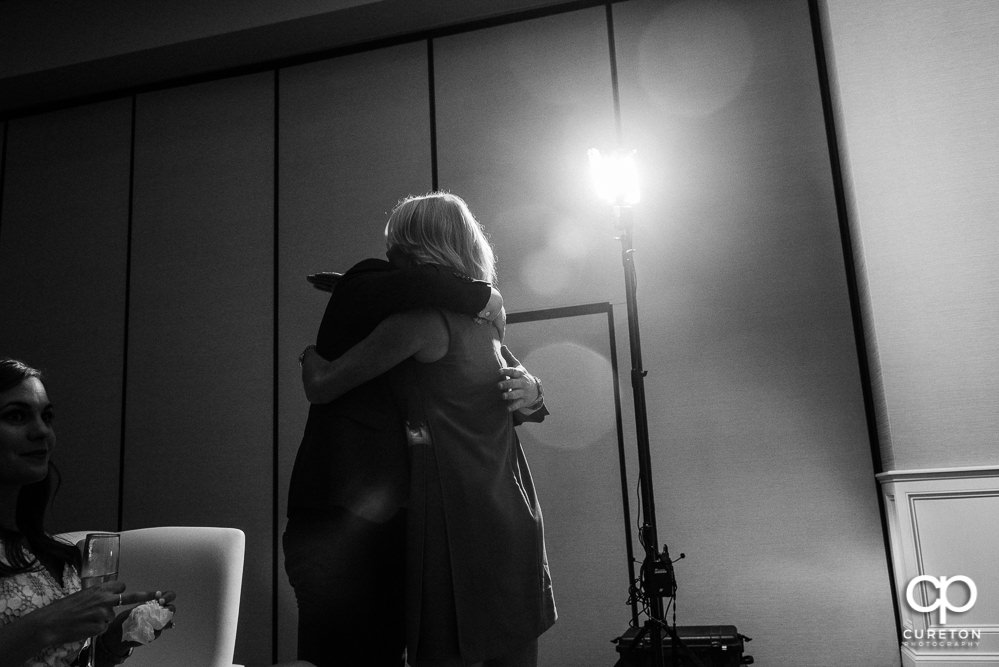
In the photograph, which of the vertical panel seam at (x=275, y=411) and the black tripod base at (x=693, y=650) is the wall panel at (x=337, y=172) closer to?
the vertical panel seam at (x=275, y=411)

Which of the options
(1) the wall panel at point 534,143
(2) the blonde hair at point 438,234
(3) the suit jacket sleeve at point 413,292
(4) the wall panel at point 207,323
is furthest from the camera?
(4) the wall panel at point 207,323

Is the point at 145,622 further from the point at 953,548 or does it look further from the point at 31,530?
the point at 953,548

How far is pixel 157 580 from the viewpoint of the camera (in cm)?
204

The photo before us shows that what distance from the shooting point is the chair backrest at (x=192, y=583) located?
197cm

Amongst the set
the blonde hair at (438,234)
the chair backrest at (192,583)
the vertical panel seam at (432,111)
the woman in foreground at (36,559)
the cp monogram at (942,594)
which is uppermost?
the vertical panel seam at (432,111)

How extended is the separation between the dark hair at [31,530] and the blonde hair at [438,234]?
73 centimetres

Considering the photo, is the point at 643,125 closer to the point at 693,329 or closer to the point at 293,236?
the point at 693,329

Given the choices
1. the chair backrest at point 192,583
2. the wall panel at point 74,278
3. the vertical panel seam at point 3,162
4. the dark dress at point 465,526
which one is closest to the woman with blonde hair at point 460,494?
the dark dress at point 465,526

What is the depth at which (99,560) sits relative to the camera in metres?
1.18

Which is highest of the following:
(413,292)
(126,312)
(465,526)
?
(126,312)

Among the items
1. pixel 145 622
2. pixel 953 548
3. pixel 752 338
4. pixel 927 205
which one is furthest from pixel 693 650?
pixel 145 622

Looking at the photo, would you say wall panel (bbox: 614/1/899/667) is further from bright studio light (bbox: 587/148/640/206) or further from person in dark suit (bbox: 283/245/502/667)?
person in dark suit (bbox: 283/245/502/667)

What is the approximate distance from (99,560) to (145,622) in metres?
0.12

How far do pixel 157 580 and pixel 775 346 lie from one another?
8.26 ft
